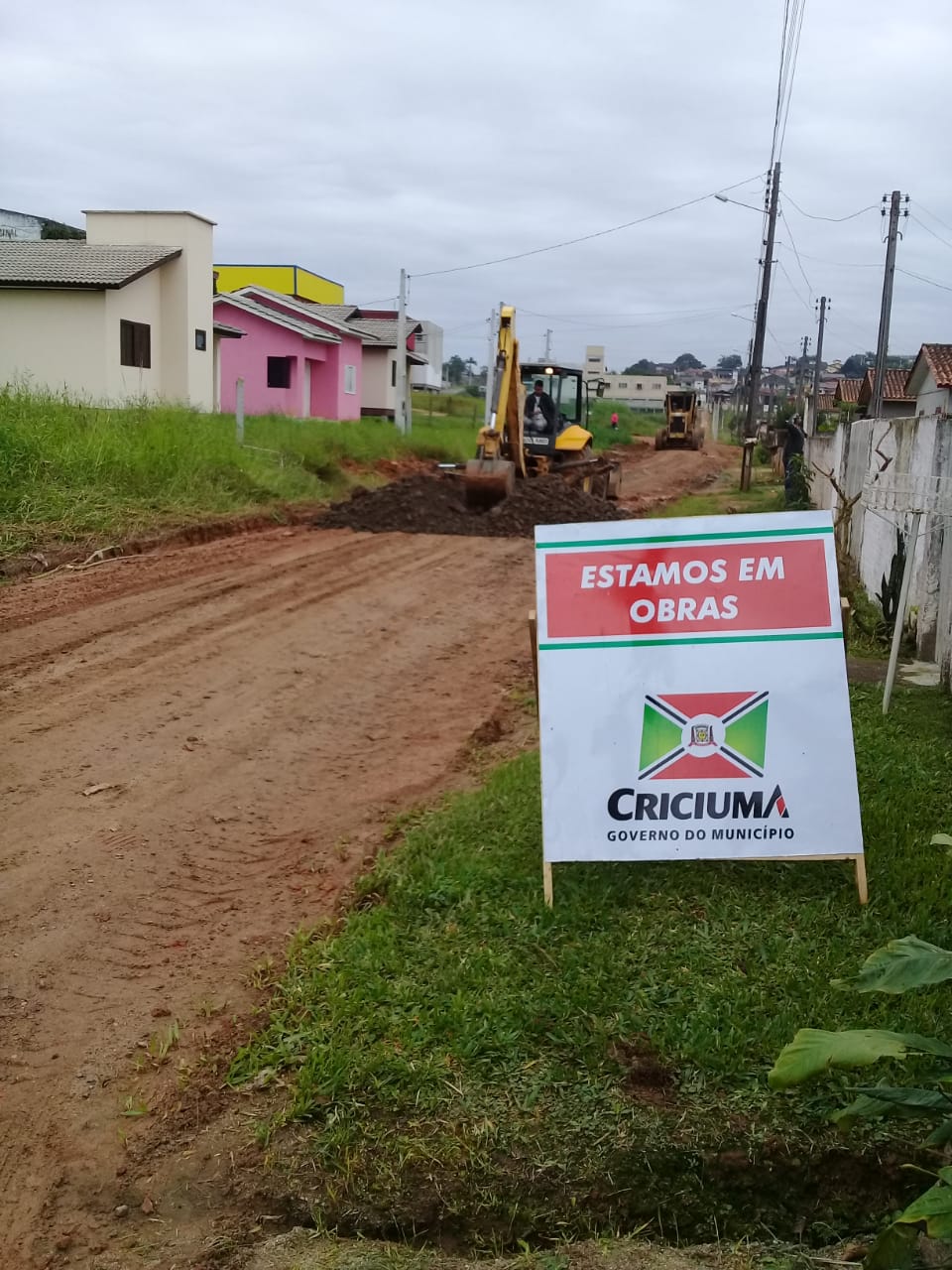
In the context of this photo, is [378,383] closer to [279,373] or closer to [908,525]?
[279,373]

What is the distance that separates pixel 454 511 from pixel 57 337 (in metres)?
12.6

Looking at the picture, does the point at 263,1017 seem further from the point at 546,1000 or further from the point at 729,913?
the point at 729,913

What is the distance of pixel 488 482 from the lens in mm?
19109

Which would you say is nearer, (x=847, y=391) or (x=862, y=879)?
(x=862, y=879)

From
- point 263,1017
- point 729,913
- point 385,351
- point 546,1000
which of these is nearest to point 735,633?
point 729,913

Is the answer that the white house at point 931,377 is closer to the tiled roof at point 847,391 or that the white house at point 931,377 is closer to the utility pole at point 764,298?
the utility pole at point 764,298

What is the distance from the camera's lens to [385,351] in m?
47.8

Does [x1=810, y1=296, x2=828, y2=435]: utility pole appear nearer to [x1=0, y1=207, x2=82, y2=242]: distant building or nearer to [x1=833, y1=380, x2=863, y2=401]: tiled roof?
[x1=833, y1=380, x2=863, y2=401]: tiled roof

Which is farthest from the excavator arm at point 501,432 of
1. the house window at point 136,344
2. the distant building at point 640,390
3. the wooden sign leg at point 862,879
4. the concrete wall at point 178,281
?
the distant building at point 640,390

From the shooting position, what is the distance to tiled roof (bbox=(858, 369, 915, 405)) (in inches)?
2092

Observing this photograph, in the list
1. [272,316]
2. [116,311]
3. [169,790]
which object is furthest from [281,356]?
[169,790]

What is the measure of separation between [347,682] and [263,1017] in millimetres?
4675

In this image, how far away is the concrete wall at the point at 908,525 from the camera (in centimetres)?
862

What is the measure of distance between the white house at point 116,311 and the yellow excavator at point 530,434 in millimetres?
8456
